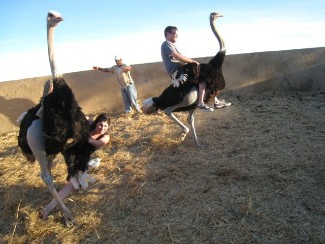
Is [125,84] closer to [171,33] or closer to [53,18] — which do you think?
[171,33]

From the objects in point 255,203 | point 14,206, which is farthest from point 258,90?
point 14,206

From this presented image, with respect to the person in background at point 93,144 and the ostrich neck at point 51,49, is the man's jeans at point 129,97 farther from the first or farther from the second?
the ostrich neck at point 51,49

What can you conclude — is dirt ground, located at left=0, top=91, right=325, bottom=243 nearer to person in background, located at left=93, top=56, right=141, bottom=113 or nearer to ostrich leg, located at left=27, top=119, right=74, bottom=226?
ostrich leg, located at left=27, top=119, right=74, bottom=226

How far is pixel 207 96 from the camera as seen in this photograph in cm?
541

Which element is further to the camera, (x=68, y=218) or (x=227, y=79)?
(x=227, y=79)

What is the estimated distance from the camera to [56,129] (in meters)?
3.36

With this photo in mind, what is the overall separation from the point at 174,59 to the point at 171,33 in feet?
1.25

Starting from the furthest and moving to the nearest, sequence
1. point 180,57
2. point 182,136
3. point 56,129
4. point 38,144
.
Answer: point 182,136
point 180,57
point 38,144
point 56,129

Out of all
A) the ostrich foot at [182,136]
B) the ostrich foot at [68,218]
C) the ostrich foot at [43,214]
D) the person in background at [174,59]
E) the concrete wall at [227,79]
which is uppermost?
the person in background at [174,59]

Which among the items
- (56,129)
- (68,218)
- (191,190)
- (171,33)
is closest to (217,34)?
(171,33)

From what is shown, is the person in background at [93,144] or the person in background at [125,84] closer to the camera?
the person in background at [93,144]

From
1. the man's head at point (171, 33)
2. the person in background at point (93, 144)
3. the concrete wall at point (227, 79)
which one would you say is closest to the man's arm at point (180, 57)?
the man's head at point (171, 33)

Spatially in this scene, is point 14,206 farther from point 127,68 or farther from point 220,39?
point 127,68

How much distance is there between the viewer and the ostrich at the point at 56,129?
11.0ft
